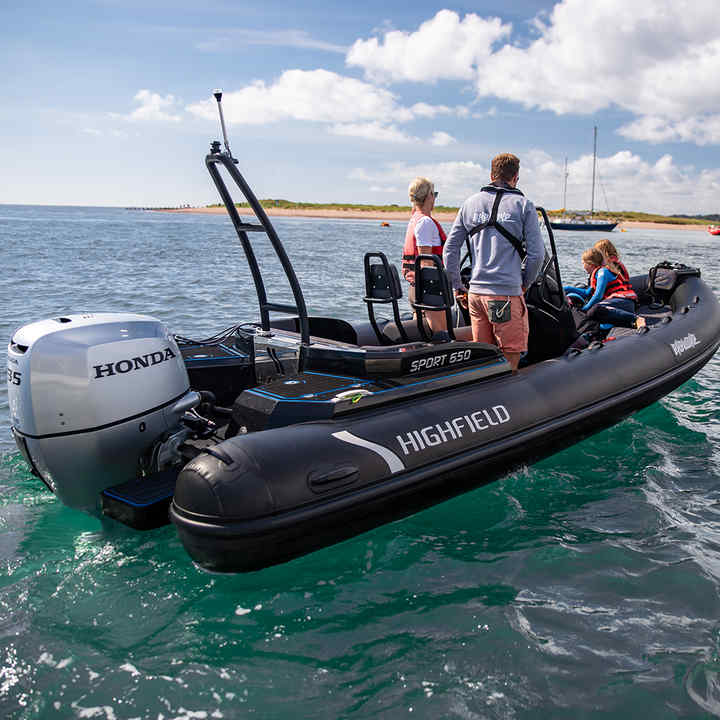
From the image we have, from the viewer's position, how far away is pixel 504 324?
13.2ft

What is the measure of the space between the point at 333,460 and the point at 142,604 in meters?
0.99

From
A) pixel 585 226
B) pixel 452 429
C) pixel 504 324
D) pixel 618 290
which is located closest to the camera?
pixel 452 429

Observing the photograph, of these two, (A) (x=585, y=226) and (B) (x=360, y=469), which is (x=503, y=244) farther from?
(A) (x=585, y=226)

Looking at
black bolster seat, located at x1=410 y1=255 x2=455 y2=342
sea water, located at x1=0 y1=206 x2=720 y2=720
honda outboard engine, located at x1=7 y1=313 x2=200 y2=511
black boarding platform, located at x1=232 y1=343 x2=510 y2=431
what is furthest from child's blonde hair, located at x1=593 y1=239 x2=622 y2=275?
honda outboard engine, located at x1=7 y1=313 x2=200 y2=511

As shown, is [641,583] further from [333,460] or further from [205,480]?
[205,480]

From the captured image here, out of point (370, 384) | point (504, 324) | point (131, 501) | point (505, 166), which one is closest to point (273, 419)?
point (370, 384)

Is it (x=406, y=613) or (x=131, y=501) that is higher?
(x=131, y=501)

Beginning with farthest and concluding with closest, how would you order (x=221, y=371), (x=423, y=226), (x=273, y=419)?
(x=423, y=226)
(x=221, y=371)
(x=273, y=419)

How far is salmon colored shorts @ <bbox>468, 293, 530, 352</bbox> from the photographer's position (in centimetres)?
400

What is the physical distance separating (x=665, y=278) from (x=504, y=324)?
378 cm

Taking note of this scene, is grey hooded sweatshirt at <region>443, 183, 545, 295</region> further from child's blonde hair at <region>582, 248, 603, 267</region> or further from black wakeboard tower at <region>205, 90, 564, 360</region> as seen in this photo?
child's blonde hair at <region>582, 248, 603, 267</region>

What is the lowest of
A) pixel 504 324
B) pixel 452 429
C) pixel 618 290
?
pixel 452 429

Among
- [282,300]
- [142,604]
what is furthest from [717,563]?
[282,300]

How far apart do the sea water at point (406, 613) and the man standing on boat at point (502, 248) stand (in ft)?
3.23
